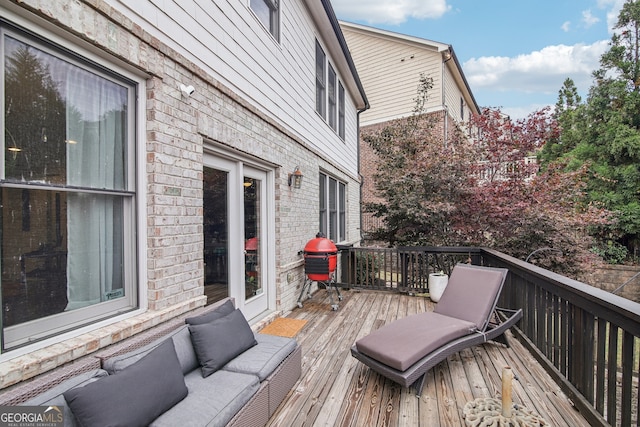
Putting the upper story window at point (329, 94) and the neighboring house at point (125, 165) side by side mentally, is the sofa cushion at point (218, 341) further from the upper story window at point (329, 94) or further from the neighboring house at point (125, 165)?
the upper story window at point (329, 94)

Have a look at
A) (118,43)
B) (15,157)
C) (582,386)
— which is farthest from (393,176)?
(15,157)

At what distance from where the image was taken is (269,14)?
4.41 metres

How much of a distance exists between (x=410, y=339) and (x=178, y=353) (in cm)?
190

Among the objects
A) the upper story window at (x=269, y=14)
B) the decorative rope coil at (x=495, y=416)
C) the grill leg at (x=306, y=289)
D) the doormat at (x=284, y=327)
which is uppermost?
the upper story window at (x=269, y=14)

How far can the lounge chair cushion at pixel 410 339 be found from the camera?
2600 mm

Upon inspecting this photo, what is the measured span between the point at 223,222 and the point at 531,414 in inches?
123

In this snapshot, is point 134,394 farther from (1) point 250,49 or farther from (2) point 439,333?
(1) point 250,49

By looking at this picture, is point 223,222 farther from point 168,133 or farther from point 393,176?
point 393,176

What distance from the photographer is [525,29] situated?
13422 mm

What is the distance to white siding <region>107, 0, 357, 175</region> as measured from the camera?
8.39 ft

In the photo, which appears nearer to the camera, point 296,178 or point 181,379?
point 181,379

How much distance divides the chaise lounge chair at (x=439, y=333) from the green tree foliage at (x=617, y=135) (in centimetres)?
867

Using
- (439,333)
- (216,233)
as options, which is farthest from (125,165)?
(439,333)

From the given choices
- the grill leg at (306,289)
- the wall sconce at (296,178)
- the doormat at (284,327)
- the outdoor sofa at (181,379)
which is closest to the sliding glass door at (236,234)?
the doormat at (284,327)
